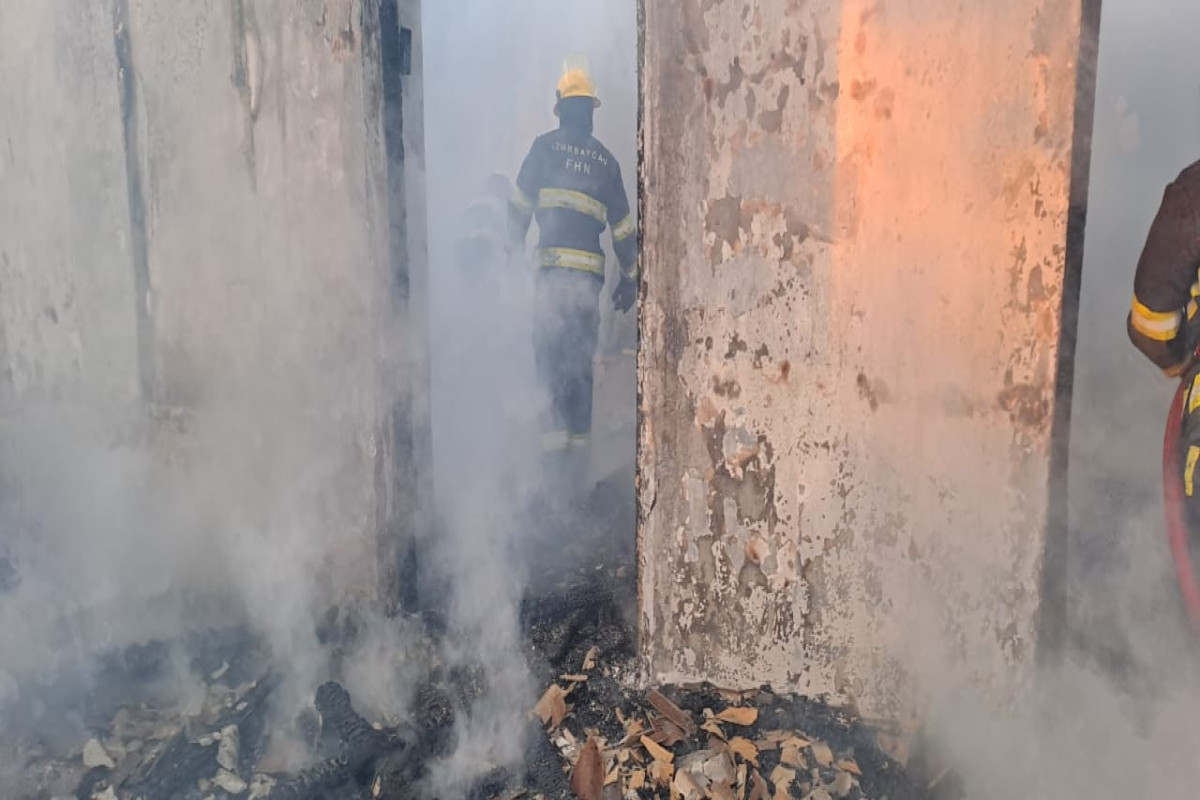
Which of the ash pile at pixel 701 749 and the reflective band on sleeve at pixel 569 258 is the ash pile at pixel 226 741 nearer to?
the ash pile at pixel 701 749

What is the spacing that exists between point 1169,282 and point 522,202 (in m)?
4.07

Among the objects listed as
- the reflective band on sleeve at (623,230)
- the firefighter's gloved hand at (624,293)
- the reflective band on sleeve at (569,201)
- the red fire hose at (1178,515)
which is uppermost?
the reflective band on sleeve at (569,201)

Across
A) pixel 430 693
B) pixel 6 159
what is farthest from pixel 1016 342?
pixel 6 159

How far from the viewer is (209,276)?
3896 millimetres

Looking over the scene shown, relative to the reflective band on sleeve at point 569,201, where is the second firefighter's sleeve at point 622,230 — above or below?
below

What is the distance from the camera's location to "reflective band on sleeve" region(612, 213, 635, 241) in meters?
5.64

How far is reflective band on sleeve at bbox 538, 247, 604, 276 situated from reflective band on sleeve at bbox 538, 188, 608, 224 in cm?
29

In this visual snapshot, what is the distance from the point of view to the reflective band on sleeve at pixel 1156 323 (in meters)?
2.53

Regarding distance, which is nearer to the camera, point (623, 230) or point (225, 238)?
point (225, 238)

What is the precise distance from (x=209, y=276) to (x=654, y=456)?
2.52 m

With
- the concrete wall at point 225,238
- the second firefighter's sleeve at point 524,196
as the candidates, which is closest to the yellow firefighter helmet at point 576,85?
the second firefighter's sleeve at point 524,196

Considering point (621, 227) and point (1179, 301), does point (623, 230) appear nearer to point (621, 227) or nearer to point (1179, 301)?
point (621, 227)

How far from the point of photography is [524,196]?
5582 mm

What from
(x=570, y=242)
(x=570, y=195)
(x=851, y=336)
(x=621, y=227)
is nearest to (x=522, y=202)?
(x=570, y=195)
